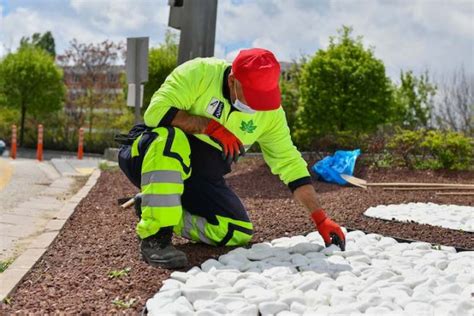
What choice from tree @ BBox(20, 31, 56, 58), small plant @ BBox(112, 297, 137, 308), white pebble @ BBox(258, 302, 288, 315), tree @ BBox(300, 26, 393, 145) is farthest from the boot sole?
tree @ BBox(20, 31, 56, 58)

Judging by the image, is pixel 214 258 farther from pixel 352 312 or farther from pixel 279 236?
pixel 352 312

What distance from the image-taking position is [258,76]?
10.5ft

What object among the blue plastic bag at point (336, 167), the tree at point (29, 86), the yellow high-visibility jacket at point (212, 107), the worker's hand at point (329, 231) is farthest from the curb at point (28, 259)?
the tree at point (29, 86)

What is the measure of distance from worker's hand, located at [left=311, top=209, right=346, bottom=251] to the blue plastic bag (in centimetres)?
504

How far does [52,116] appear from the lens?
28.6 m

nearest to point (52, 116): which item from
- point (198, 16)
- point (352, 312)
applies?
point (198, 16)

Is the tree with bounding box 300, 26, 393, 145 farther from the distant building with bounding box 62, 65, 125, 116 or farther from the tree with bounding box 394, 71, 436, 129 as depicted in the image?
the distant building with bounding box 62, 65, 125, 116

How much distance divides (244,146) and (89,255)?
117 cm

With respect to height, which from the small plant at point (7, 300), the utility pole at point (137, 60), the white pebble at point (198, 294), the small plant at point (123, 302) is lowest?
the small plant at point (7, 300)

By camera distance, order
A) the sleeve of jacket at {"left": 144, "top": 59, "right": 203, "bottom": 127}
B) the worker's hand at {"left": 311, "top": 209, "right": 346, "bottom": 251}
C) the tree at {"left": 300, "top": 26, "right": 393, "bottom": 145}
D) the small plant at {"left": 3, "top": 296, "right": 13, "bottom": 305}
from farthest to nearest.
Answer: the tree at {"left": 300, "top": 26, "right": 393, "bottom": 145} < the worker's hand at {"left": 311, "top": 209, "right": 346, "bottom": 251} < the sleeve of jacket at {"left": 144, "top": 59, "right": 203, "bottom": 127} < the small plant at {"left": 3, "top": 296, "right": 13, "bottom": 305}

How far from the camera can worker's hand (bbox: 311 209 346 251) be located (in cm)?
368

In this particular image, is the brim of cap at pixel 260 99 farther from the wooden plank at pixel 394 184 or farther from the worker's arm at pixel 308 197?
the wooden plank at pixel 394 184

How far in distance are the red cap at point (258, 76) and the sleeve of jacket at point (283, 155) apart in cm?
49

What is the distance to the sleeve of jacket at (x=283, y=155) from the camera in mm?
3799
